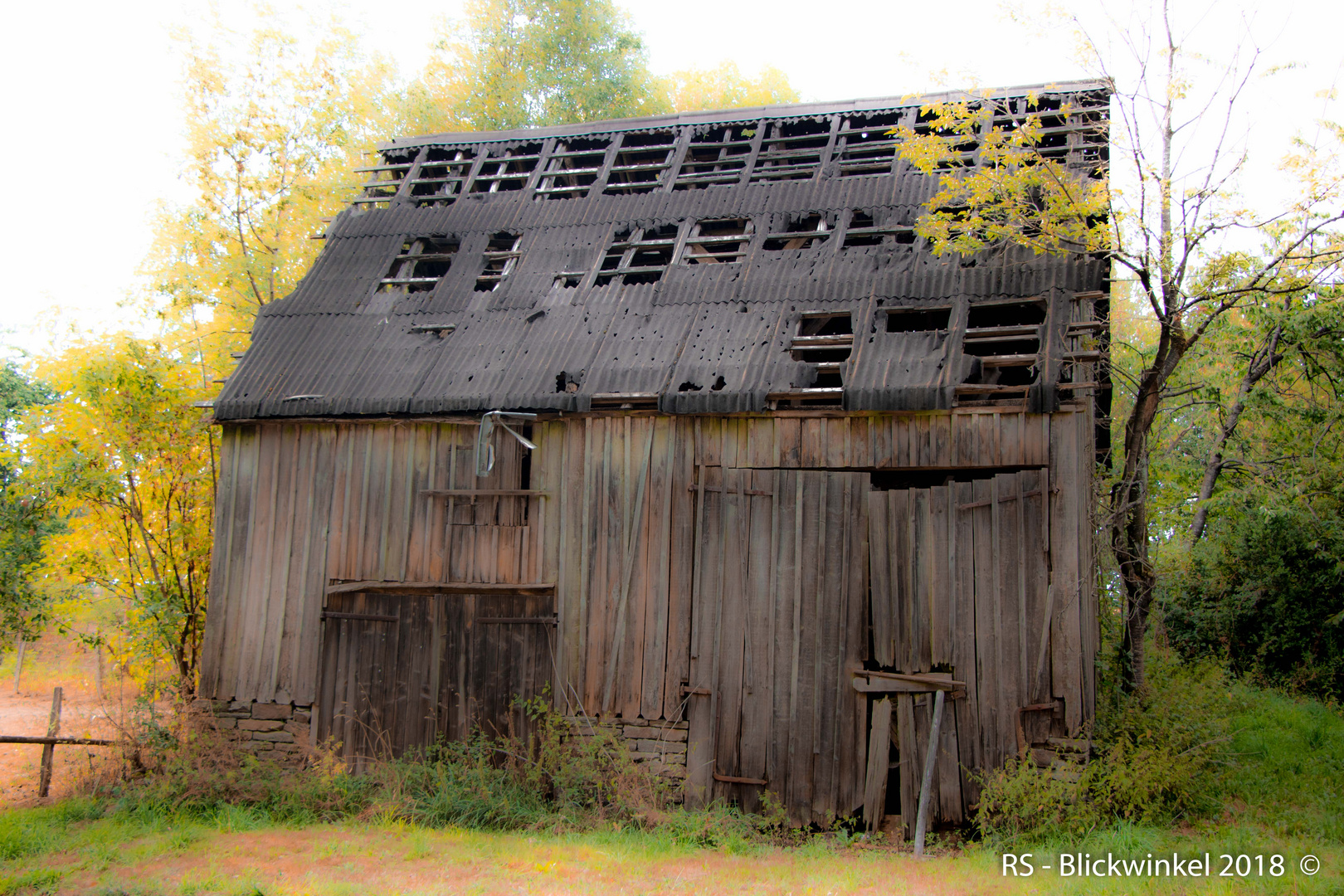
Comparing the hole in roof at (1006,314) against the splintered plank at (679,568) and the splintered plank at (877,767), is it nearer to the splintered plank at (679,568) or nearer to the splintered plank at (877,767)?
the splintered plank at (679,568)

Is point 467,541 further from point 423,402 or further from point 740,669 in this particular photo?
point 740,669

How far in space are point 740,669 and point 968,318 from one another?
439cm

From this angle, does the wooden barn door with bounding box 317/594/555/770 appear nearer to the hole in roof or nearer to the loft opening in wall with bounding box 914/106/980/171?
the hole in roof

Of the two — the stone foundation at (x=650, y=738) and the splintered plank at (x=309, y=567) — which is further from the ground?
the splintered plank at (x=309, y=567)

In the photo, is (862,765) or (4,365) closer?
(862,765)

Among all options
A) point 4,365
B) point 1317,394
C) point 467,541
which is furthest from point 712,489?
point 4,365

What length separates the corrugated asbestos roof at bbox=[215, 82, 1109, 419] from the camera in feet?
30.8

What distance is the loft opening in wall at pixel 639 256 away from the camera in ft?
37.5

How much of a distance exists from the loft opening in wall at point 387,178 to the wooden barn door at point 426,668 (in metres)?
6.59

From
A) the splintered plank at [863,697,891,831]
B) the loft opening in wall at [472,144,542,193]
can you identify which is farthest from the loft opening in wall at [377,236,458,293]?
the splintered plank at [863,697,891,831]

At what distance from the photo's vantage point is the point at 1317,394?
546 inches

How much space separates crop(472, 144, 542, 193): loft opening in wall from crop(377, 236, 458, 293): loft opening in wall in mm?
1307

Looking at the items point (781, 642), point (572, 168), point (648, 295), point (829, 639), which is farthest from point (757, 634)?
point (572, 168)

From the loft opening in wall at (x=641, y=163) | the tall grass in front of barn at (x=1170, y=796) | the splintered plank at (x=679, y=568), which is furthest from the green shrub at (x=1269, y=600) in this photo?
the loft opening in wall at (x=641, y=163)
